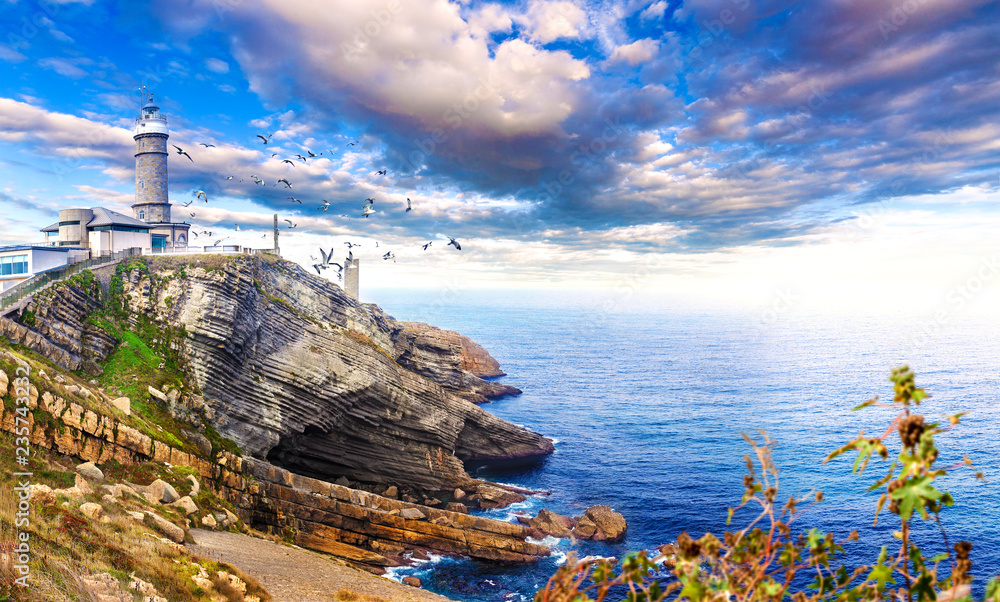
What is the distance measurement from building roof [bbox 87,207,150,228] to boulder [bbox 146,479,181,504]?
3260 centimetres

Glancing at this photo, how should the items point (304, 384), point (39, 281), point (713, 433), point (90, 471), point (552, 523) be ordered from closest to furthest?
point (90, 471)
point (39, 281)
point (304, 384)
point (552, 523)
point (713, 433)

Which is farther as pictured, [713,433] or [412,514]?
[713,433]

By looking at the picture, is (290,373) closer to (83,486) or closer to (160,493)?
(160,493)

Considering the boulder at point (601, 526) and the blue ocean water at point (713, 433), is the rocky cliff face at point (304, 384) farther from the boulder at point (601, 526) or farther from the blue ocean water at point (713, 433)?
the boulder at point (601, 526)

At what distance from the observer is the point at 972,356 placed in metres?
106

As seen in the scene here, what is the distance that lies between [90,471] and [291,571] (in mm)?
8901

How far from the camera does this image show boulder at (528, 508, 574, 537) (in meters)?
38.8

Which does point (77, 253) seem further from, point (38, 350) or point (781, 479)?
point (781, 479)

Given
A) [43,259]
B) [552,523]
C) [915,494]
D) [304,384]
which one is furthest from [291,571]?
[43,259]

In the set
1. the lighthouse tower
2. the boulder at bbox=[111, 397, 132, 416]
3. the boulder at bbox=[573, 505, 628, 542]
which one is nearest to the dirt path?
the boulder at bbox=[111, 397, 132, 416]

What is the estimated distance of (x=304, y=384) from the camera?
38.6 meters

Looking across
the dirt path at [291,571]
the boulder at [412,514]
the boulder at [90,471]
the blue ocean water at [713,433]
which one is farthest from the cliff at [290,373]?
the dirt path at [291,571]

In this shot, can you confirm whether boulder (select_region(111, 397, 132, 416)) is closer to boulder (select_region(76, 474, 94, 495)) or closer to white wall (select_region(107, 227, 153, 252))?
boulder (select_region(76, 474, 94, 495))

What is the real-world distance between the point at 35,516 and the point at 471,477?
4007 centimetres
